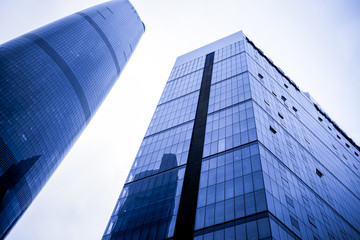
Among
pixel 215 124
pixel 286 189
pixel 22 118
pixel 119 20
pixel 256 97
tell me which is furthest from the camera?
pixel 119 20

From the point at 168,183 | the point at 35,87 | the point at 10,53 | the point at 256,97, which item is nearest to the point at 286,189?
the point at 168,183

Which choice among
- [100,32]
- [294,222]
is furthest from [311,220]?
[100,32]

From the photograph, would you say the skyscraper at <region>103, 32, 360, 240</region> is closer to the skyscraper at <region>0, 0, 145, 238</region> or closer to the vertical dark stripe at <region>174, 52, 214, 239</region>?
the vertical dark stripe at <region>174, 52, 214, 239</region>

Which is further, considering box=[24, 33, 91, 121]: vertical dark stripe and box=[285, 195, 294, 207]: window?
box=[24, 33, 91, 121]: vertical dark stripe

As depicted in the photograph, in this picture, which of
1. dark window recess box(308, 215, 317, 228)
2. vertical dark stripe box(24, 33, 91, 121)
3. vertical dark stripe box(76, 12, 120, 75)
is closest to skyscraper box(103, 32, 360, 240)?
dark window recess box(308, 215, 317, 228)

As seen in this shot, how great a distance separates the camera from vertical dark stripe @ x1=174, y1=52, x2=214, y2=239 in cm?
2789

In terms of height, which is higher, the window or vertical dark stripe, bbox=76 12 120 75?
vertical dark stripe, bbox=76 12 120 75

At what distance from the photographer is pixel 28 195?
70875mm

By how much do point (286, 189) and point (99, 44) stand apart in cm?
9314

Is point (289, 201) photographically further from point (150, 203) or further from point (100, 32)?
point (100, 32)

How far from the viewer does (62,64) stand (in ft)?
276

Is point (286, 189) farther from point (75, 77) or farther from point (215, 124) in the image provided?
point (75, 77)

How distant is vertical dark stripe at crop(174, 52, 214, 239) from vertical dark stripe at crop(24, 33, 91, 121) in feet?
171

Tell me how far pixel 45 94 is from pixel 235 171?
63.9m
